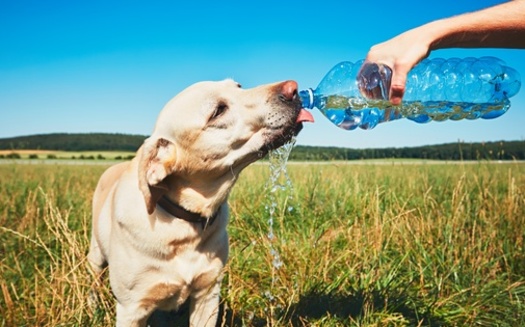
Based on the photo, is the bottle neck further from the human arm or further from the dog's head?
the human arm

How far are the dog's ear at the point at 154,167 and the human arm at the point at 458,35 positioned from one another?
1.48 meters

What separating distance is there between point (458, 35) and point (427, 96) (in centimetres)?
117

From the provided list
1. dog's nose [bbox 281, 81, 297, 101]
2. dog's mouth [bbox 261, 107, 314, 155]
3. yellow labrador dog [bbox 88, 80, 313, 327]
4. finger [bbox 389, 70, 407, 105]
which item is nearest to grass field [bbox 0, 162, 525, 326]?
yellow labrador dog [bbox 88, 80, 313, 327]

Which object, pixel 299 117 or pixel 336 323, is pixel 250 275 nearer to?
pixel 336 323

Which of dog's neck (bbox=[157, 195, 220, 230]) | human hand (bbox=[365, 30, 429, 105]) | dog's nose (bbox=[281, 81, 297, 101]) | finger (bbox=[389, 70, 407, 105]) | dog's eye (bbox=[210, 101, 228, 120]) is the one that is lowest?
dog's neck (bbox=[157, 195, 220, 230])

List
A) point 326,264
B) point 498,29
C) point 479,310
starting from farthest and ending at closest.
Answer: point 326,264
point 479,310
point 498,29

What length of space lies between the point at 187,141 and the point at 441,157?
6.45 metres

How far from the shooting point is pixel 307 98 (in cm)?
309

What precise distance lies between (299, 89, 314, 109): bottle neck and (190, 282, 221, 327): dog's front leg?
1451 mm

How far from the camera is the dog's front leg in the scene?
3033 mm

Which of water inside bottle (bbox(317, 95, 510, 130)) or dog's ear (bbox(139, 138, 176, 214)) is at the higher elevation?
water inside bottle (bbox(317, 95, 510, 130))

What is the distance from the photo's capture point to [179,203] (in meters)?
2.94

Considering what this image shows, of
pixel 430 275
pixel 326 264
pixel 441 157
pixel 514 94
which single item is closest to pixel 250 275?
pixel 326 264

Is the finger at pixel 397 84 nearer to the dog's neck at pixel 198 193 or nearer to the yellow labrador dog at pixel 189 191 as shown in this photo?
the yellow labrador dog at pixel 189 191
